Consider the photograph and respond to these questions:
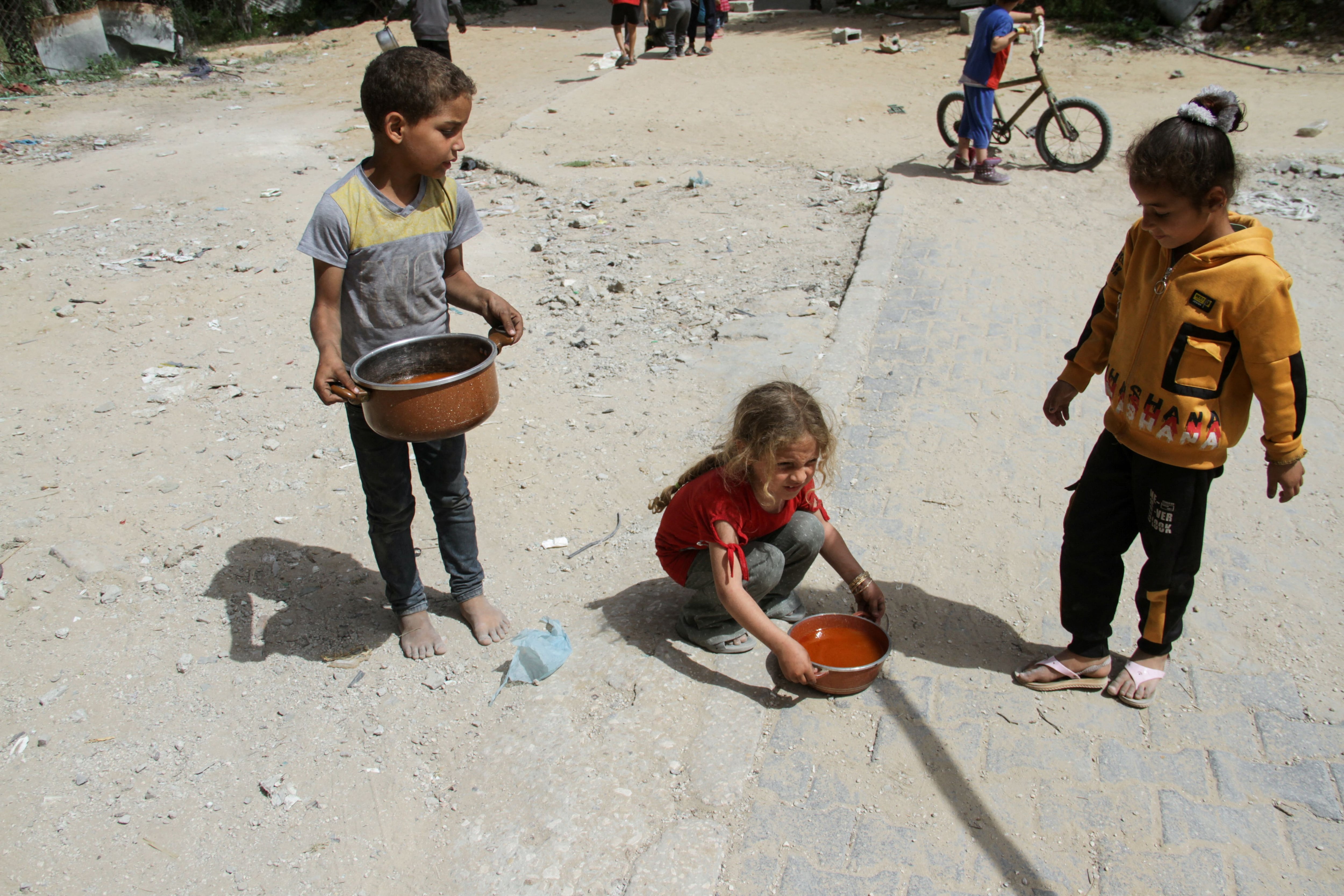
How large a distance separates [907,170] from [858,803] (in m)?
6.36

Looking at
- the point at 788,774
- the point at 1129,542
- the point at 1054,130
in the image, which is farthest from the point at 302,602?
the point at 1054,130

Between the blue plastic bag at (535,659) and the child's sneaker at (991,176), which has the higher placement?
the child's sneaker at (991,176)

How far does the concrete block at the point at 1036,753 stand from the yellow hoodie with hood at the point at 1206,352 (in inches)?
32.7

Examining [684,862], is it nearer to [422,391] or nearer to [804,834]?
[804,834]

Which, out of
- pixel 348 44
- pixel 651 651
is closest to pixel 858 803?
pixel 651 651

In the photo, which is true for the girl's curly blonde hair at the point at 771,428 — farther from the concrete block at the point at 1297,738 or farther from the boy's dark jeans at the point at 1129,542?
the concrete block at the point at 1297,738

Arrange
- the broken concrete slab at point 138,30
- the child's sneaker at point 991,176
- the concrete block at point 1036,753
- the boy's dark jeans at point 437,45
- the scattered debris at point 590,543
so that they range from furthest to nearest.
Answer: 1. the broken concrete slab at point 138,30
2. the boy's dark jeans at point 437,45
3. the child's sneaker at point 991,176
4. the scattered debris at point 590,543
5. the concrete block at point 1036,753

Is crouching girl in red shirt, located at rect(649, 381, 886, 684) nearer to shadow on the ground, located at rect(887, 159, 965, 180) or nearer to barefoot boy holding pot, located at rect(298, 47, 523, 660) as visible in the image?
barefoot boy holding pot, located at rect(298, 47, 523, 660)

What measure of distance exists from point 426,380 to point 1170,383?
1.90 meters

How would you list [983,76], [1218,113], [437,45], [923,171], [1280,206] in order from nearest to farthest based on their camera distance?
[1218,113] → [1280,206] → [983,76] → [923,171] → [437,45]

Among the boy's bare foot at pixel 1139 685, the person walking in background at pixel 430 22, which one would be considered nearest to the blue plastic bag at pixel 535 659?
the boy's bare foot at pixel 1139 685

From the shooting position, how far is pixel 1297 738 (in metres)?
2.43

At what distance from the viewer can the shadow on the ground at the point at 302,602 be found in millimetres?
2900

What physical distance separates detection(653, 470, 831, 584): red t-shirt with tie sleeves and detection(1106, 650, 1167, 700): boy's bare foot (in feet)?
3.19
